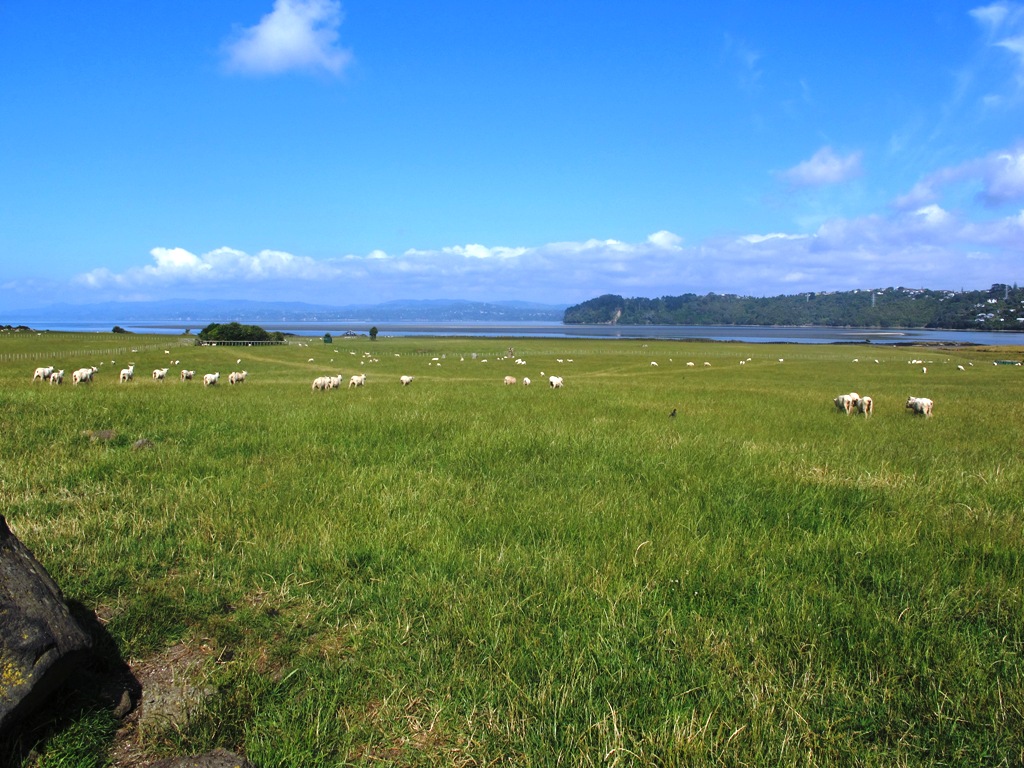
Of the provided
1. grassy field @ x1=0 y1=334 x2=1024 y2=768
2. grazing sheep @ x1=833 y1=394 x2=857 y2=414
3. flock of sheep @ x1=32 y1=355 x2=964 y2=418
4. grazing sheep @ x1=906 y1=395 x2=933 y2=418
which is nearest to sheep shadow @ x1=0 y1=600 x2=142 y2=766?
grassy field @ x1=0 y1=334 x2=1024 y2=768

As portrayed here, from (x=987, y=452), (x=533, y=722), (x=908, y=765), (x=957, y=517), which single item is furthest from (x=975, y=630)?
(x=987, y=452)

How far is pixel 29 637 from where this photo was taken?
11.6 ft

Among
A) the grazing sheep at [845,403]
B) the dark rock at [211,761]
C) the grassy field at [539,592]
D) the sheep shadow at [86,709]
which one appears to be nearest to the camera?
the dark rock at [211,761]

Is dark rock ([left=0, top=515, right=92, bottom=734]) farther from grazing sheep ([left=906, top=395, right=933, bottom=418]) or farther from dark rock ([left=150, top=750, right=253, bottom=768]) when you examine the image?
grazing sheep ([left=906, top=395, right=933, bottom=418])

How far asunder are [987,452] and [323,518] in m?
13.8

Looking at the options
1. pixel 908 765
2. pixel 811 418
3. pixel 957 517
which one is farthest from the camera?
pixel 811 418

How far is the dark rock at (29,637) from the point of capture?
343 cm

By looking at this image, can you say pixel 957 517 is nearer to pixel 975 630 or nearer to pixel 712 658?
pixel 975 630

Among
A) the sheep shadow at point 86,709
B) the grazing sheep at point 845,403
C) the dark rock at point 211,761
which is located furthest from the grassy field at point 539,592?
the grazing sheep at point 845,403

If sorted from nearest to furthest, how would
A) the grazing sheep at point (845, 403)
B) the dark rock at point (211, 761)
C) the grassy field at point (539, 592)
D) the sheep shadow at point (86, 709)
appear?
the dark rock at point (211, 761) → the sheep shadow at point (86, 709) → the grassy field at point (539, 592) → the grazing sheep at point (845, 403)

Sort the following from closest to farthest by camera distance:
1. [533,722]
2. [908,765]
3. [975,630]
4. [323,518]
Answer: [908,765] → [533,722] → [975,630] → [323,518]

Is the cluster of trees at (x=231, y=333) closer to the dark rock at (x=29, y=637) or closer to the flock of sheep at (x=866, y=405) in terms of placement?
the flock of sheep at (x=866, y=405)

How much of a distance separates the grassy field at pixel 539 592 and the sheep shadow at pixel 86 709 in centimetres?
4

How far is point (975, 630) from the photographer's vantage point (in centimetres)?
494
